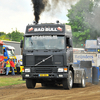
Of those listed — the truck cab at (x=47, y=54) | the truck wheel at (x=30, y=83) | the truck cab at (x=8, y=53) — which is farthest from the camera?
the truck cab at (x=8, y=53)

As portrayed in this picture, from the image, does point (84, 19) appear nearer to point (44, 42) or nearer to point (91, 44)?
point (91, 44)

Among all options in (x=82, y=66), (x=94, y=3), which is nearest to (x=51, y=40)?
(x=82, y=66)

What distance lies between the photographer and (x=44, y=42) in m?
14.6

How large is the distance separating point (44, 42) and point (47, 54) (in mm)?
674

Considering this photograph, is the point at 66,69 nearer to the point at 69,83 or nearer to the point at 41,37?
the point at 69,83

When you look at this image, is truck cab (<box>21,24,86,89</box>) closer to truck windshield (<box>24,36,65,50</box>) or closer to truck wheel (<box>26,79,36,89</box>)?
truck windshield (<box>24,36,65,50</box>)

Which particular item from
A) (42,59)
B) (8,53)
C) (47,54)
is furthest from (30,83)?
(8,53)

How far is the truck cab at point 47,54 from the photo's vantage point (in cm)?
1431

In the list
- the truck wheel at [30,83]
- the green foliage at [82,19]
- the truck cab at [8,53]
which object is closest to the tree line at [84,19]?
the green foliage at [82,19]

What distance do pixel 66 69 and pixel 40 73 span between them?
131 centimetres

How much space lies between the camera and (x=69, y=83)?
14.9m

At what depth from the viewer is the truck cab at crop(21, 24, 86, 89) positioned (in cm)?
1431

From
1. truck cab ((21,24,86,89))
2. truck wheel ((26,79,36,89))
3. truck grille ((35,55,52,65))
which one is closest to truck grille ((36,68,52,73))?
truck cab ((21,24,86,89))

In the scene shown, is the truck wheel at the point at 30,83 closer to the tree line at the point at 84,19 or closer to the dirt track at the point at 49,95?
the dirt track at the point at 49,95
